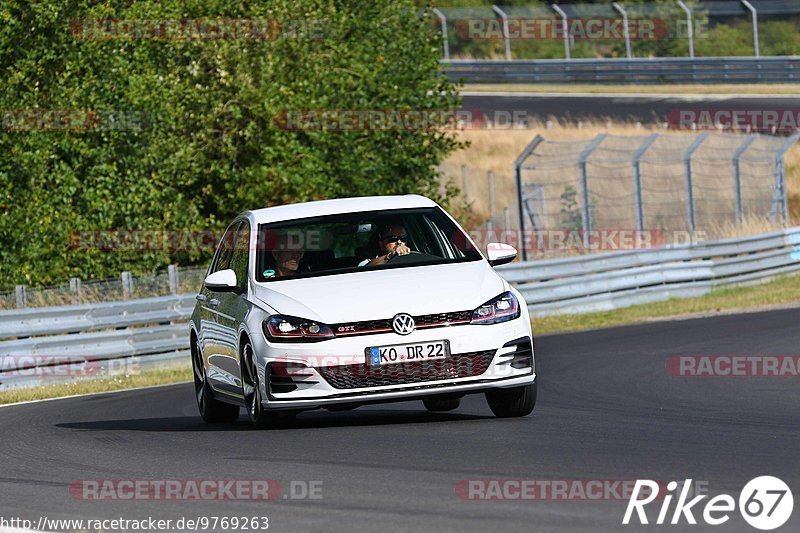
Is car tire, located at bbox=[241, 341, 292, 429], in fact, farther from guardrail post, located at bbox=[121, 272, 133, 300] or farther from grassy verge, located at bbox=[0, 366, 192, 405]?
guardrail post, located at bbox=[121, 272, 133, 300]

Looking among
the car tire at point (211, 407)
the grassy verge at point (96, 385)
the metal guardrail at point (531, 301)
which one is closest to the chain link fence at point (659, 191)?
the metal guardrail at point (531, 301)

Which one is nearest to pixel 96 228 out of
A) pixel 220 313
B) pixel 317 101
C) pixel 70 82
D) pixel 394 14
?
pixel 70 82

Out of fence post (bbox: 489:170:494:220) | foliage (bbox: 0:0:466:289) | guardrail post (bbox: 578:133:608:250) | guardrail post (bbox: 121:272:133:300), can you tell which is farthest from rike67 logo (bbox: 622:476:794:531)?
fence post (bbox: 489:170:494:220)

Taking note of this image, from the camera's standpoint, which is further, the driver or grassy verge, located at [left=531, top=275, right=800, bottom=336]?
grassy verge, located at [left=531, top=275, right=800, bottom=336]

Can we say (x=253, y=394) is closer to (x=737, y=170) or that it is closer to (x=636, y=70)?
(x=737, y=170)

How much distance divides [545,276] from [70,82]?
823cm

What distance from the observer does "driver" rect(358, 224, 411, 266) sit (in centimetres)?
1142

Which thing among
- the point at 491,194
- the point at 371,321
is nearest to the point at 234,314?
the point at 371,321

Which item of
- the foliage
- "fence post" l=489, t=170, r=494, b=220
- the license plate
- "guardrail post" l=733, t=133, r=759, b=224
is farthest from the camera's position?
"fence post" l=489, t=170, r=494, b=220

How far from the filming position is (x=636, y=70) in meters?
50.8

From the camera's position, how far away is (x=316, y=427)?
1114 cm

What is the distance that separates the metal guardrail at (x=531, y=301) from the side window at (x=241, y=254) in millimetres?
7354

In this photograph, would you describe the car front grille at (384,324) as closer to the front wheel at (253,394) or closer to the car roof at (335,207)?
the front wheel at (253,394)

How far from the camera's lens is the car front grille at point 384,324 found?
10219 millimetres
